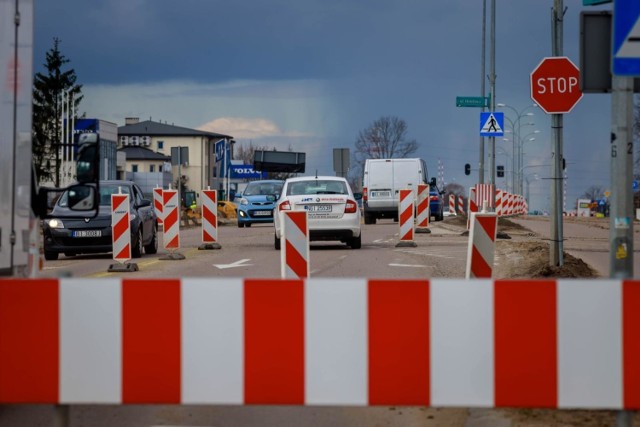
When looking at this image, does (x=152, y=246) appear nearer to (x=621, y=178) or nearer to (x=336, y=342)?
(x=621, y=178)

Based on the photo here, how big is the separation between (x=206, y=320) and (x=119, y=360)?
17.3 inches

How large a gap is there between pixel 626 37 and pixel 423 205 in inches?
1103

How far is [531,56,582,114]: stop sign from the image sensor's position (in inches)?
650

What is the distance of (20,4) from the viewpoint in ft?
20.8

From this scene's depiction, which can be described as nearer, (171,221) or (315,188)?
(171,221)

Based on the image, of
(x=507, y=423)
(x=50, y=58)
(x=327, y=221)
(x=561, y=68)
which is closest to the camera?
A: (x=507, y=423)

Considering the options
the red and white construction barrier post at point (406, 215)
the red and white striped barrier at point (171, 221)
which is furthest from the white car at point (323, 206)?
the red and white striped barrier at point (171, 221)

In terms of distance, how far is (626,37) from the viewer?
6180 millimetres

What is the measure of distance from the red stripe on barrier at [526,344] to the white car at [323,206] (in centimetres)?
2002

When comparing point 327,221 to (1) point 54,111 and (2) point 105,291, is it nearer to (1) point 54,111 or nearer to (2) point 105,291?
(2) point 105,291

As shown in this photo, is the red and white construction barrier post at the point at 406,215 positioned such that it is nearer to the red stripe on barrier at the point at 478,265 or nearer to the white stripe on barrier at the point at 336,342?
the red stripe on barrier at the point at 478,265

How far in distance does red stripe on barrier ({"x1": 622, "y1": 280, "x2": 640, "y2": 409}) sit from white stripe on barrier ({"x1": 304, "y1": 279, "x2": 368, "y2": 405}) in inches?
45.5

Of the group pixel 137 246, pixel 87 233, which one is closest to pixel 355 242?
pixel 137 246

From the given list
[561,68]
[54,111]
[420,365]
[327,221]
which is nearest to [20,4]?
[420,365]
